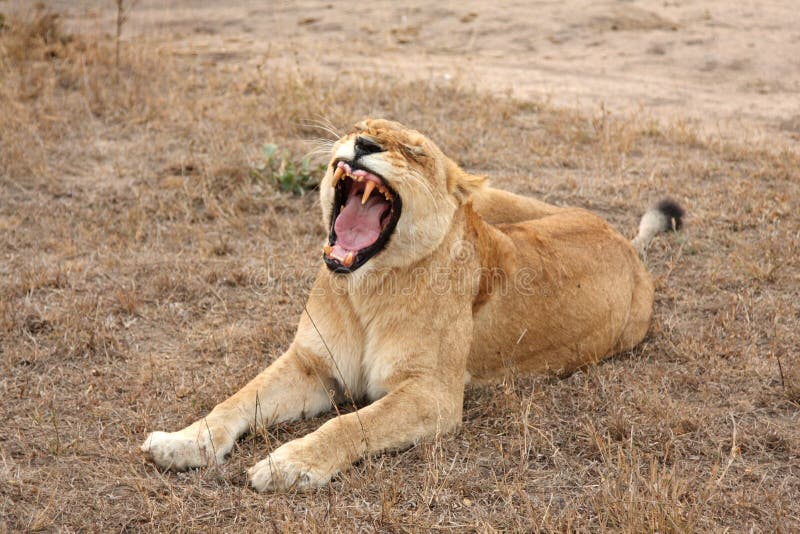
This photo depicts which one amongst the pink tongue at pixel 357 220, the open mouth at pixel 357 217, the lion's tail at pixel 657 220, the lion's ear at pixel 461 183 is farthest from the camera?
the lion's tail at pixel 657 220

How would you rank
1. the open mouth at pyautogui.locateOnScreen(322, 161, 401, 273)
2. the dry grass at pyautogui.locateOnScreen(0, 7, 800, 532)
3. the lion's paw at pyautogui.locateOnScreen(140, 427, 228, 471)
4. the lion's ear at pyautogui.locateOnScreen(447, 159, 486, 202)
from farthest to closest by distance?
the lion's ear at pyautogui.locateOnScreen(447, 159, 486, 202) < the open mouth at pyautogui.locateOnScreen(322, 161, 401, 273) < the lion's paw at pyautogui.locateOnScreen(140, 427, 228, 471) < the dry grass at pyautogui.locateOnScreen(0, 7, 800, 532)

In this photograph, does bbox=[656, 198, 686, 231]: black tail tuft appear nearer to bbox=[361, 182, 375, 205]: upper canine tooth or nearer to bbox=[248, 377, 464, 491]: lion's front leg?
bbox=[248, 377, 464, 491]: lion's front leg

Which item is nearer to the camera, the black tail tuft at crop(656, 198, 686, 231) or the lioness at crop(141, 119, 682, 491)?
the lioness at crop(141, 119, 682, 491)

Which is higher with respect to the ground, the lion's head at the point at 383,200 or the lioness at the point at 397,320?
the lion's head at the point at 383,200

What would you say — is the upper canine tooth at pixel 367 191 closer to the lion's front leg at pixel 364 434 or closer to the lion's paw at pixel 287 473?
the lion's front leg at pixel 364 434

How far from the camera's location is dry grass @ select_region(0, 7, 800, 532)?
10.7ft

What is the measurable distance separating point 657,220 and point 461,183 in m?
2.30

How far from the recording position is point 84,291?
202 inches

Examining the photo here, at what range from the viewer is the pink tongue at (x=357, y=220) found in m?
3.68

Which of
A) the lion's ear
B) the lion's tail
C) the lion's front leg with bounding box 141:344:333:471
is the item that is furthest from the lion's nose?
the lion's tail

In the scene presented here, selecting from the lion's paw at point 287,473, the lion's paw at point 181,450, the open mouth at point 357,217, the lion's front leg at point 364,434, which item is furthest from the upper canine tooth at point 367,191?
the lion's paw at point 181,450

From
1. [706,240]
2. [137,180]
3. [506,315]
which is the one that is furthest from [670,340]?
[137,180]

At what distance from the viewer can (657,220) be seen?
5762 millimetres

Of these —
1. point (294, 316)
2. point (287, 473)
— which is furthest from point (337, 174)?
point (294, 316)
